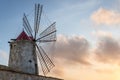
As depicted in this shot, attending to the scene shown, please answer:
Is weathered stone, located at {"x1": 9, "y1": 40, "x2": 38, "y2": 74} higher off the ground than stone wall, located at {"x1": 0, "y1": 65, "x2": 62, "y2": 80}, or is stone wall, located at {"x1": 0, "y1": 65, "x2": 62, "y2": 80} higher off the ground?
weathered stone, located at {"x1": 9, "y1": 40, "x2": 38, "y2": 74}

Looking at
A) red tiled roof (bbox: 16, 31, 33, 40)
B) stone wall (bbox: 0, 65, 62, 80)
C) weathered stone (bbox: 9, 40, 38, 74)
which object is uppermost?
red tiled roof (bbox: 16, 31, 33, 40)

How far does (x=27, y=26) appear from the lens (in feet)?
144

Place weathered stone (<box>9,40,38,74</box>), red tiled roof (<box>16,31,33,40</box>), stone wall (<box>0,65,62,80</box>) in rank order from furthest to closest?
red tiled roof (<box>16,31,33,40</box>) → weathered stone (<box>9,40,38,74</box>) → stone wall (<box>0,65,62,80</box>)

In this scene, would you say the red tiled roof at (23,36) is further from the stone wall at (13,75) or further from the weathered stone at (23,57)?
the stone wall at (13,75)

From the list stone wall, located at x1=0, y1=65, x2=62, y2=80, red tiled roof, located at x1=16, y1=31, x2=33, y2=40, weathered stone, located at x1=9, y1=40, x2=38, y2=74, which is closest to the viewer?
stone wall, located at x1=0, y1=65, x2=62, y2=80

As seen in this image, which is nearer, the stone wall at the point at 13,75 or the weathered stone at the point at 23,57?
the stone wall at the point at 13,75

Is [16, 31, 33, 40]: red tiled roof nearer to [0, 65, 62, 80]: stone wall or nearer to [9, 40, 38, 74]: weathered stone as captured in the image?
[9, 40, 38, 74]: weathered stone

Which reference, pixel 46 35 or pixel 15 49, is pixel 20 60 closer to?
pixel 15 49

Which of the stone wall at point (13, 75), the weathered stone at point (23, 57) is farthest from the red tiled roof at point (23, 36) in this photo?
the stone wall at point (13, 75)

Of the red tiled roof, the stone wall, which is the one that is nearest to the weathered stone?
the red tiled roof

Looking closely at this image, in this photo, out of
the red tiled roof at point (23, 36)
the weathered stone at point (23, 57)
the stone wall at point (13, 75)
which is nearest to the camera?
the stone wall at point (13, 75)

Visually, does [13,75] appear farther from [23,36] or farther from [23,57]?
[23,36]

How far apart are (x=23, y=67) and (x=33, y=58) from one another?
5.66 ft

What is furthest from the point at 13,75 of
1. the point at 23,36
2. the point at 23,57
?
the point at 23,36
